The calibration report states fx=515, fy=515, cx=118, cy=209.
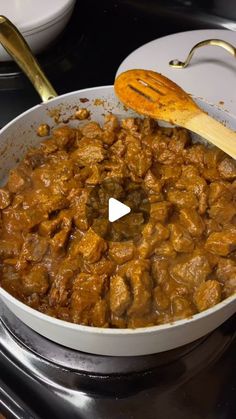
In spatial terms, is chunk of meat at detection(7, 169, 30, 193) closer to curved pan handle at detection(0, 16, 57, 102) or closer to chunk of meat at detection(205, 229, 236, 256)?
curved pan handle at detection(0, 16, 57, 102)

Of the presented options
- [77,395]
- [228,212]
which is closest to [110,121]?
[228,212]

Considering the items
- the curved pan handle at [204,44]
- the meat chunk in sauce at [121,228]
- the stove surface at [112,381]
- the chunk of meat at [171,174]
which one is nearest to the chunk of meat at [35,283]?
the meat chunk in sauce at [121,228]

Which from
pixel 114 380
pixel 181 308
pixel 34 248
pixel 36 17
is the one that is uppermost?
pixel 36 17

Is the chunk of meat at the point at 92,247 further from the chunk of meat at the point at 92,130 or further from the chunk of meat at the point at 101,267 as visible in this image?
the chunk of meat at the point at 92,130

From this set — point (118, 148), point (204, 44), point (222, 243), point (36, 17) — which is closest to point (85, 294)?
point (222, 243)

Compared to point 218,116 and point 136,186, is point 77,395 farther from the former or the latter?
point 218,116

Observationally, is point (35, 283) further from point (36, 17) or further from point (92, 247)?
point (36, 17)
